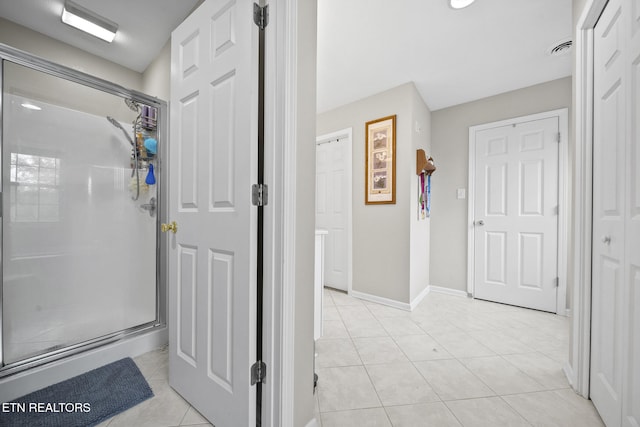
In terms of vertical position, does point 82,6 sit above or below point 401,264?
above

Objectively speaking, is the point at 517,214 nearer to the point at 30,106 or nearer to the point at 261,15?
the point at 261,15

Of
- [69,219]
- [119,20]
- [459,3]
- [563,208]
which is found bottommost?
[69,219]

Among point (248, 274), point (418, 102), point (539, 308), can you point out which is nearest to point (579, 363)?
point (539, 308)

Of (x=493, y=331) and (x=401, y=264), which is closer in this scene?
(x=493, y=331)

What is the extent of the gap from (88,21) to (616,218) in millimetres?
3581

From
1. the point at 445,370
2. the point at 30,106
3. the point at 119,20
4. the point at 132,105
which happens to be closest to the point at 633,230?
the point at 445,370

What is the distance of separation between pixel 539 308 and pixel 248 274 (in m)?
3.26

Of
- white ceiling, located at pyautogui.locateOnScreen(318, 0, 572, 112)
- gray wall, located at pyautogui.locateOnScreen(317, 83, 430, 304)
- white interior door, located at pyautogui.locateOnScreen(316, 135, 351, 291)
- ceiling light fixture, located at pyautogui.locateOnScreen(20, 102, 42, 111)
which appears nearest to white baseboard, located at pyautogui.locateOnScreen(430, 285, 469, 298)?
gray wall, located at pyautogui.locateOnScreen(317, 83, 430, 304)

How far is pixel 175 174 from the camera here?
4.40 feet

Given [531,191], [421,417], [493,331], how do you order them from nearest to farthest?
1. [421,417]
2. [493,331]
3. [531,191]

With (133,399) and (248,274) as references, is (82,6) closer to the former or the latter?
(248,274)

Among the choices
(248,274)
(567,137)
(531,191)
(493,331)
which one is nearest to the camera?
(248,274)

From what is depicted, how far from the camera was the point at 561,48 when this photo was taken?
82.5 inches

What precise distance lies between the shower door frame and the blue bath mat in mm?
159
